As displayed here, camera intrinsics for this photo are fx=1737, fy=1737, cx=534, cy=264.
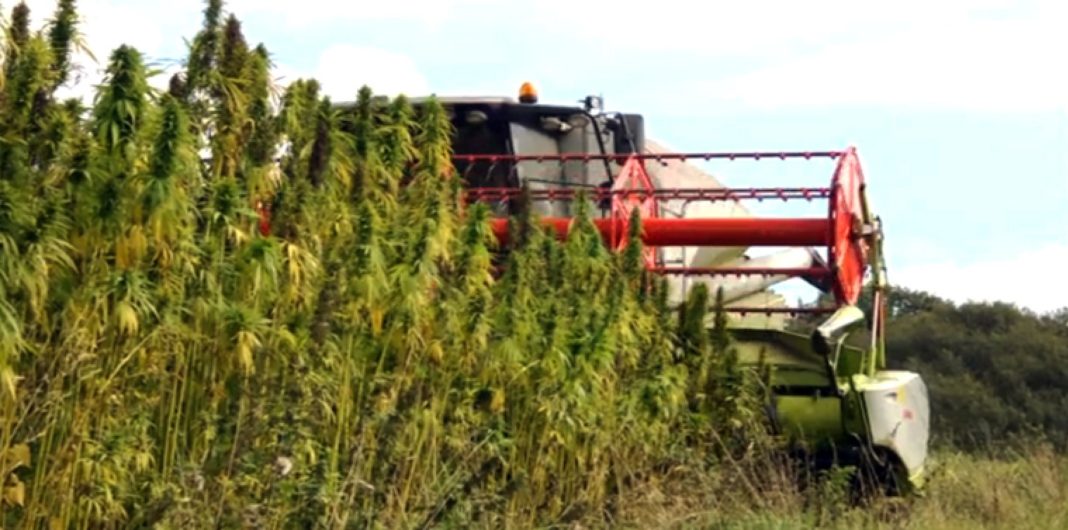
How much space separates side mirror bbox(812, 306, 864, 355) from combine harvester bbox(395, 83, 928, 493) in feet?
0.04

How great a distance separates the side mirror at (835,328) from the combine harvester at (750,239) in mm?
11

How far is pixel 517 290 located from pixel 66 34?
2974 mm

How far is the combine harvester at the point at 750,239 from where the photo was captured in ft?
35.6

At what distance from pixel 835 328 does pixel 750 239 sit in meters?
0.83

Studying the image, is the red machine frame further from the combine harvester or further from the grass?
the grass

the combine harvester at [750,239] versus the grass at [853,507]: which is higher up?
the combine harvester at [750,239]

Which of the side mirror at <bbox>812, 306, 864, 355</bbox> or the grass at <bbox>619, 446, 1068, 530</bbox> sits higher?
the side mirror at <bbox>812, 306, 864, 355</bbox>

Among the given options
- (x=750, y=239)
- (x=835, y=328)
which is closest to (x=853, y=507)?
(x=835, y=328)

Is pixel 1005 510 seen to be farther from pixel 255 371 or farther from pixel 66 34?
pixel 66 34

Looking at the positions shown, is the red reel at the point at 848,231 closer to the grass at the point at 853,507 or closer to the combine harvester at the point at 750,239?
the combine harvester at the point at 750,239

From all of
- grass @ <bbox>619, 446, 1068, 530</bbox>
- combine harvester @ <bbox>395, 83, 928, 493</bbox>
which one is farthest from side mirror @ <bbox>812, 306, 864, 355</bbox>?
grass @ <bbox>619, 446, 1068, 530</bbox>

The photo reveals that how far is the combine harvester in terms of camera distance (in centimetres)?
1084

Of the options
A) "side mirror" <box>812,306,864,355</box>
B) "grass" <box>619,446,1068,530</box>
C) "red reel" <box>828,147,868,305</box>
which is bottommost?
"grass" <box>619,446,1068,530</box>

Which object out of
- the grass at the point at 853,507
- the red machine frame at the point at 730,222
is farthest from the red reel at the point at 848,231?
the grass at the point at 853,507
